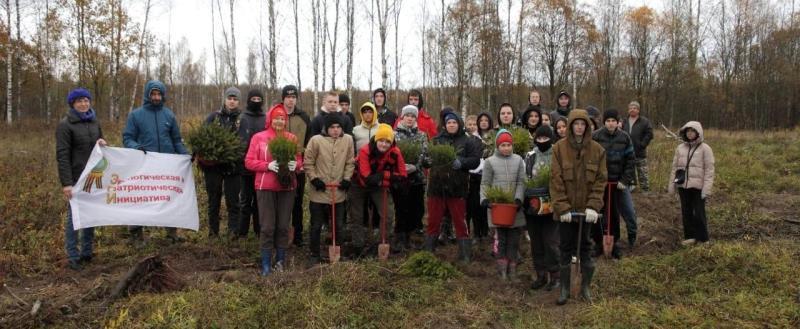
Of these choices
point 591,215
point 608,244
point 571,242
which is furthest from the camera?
point 608,244

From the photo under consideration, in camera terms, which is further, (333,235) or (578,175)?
(333,235)

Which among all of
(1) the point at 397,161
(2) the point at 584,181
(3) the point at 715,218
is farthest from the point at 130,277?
(3) the point at 715,218

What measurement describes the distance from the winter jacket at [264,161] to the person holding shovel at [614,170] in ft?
13.5

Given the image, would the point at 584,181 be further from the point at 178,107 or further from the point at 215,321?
the point at 178,107

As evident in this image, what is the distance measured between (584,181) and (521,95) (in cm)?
2424

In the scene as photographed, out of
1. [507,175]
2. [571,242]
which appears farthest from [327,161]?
[571,242]

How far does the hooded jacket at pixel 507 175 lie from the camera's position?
214 inches

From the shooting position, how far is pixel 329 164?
18.9 ft

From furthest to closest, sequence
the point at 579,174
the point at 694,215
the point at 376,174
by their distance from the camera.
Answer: the point at 694,215
the point at 376,174
the point at 579,174

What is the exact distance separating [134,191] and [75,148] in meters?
0.84

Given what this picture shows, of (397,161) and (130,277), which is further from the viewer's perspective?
(397,161)

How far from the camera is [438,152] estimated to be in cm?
579

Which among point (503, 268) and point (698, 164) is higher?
point (698, 164)

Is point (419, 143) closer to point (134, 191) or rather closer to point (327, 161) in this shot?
point (327, 161)
